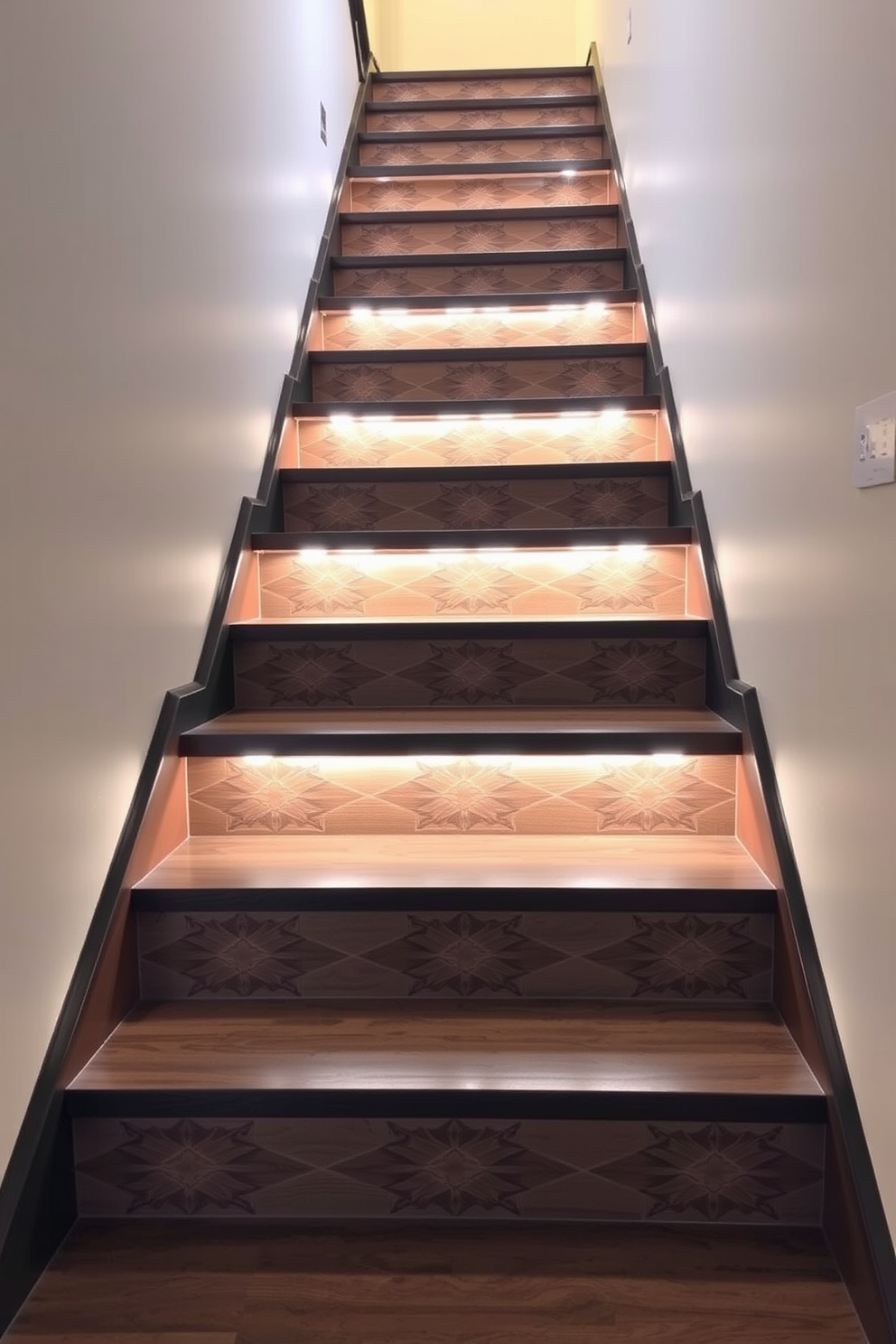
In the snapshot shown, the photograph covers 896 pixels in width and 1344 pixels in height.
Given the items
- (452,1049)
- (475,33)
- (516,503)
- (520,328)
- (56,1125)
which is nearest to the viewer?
(56,1125)

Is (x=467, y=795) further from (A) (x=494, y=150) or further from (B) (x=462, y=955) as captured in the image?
(A) (x=494, y=150)

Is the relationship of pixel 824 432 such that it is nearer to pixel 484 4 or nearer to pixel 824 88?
pixel 824 88

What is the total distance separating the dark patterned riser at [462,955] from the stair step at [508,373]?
166cm

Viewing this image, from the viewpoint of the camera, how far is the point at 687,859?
5.31 ft

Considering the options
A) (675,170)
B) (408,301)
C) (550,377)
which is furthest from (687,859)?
(408,301)

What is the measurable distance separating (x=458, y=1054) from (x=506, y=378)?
196 cm

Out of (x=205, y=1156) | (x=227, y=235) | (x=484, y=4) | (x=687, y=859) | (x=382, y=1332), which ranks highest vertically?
(x=484, y=4)

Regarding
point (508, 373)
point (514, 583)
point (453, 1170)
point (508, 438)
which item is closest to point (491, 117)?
point (508, 373)

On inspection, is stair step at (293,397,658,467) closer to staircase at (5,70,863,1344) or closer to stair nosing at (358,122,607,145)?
staircase at (5,70,863,1344)

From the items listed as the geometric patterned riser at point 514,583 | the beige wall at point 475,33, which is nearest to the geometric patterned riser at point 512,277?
the geometric patterned riser at point 514,583

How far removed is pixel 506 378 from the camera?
2.71m

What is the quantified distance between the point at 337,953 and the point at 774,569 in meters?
0.96

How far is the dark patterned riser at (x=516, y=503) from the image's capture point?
2.33m

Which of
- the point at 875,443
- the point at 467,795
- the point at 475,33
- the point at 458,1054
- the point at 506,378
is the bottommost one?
the point at 458,1054
